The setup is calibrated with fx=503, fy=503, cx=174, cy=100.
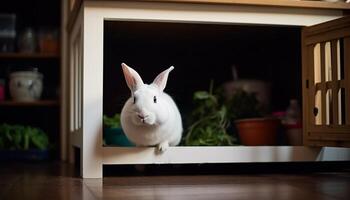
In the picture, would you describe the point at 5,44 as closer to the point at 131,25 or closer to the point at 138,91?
the point at 131,25

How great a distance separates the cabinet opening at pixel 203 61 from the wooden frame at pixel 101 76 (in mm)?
353

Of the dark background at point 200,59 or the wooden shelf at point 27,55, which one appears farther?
the wooden shelf at point 27,55

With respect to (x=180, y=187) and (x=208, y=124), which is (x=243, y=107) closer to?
(x=208, y=124)

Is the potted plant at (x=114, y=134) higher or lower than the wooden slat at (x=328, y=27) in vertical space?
lower

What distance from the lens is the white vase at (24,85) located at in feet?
6.98

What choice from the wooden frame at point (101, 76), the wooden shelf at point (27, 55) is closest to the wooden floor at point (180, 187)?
the wooden frame at point (101, 76)

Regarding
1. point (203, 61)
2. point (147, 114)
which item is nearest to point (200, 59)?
point (203, 61)

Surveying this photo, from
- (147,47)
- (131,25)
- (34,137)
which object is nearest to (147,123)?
(131,25)

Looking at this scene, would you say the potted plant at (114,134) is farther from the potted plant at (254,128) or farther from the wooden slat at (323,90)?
the wooden slat at (323,90)

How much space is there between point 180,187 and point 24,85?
4.12 ft

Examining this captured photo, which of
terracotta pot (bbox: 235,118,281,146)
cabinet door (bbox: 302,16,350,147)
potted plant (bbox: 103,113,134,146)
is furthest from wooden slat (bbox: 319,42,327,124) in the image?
potted plant (bbox: 103,113,134,146)

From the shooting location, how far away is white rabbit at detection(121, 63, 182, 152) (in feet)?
4.08

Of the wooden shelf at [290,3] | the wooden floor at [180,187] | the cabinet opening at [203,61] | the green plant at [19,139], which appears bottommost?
the wooden floor at [180,187]

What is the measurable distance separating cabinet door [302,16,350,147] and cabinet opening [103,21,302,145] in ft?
1.15
